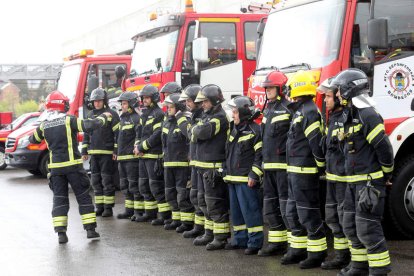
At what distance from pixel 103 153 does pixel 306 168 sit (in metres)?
4.86

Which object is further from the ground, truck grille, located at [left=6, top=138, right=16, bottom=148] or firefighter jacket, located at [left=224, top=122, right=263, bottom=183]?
firefighter jacket, located at [left=224, top=122, right=263, bottom=183]

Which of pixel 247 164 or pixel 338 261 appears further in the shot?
pixel 247 164

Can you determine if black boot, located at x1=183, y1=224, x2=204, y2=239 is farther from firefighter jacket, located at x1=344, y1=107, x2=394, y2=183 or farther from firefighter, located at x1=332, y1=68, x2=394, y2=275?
firefighter jacket, located at x1=344, y1=107, x2=394, y2=183

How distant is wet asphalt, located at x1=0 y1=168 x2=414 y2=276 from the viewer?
281 inches

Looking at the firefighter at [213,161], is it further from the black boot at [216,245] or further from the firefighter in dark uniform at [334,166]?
the firefighter in dark uniform at [334,166]

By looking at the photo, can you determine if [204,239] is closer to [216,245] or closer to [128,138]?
[216,245]

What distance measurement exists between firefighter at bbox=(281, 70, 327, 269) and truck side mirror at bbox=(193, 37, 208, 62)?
4.17 meters

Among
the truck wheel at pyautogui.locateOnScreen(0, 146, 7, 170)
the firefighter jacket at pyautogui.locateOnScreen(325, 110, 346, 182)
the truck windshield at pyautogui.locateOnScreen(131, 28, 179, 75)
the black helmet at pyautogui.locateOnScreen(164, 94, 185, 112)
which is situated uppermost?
the truck windshield at pyautogui.locateOnScreen(131, 28, 179, 75)

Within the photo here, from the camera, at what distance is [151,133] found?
10.1 metres

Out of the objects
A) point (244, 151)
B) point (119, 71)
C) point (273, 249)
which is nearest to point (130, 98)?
point (244, 151)

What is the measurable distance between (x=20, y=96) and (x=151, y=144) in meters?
63.9

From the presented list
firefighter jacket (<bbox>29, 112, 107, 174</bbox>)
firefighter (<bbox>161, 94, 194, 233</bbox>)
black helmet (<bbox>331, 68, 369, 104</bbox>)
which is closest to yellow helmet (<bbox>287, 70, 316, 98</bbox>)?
black helmet (<bbox>331, 68, 369, 104</bbox>)

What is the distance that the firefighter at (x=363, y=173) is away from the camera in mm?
6141


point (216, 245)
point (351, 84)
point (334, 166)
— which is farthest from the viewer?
point (216, 245)
